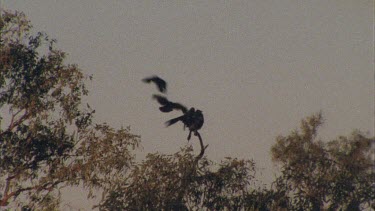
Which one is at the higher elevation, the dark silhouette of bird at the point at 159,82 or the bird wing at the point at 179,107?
the bird wing at the point at 179,107

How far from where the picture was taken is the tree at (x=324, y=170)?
31812 millimetres

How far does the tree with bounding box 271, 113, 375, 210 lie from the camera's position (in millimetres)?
31812

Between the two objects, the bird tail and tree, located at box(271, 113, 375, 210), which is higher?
tree, located at box(271, 113, 375, 210)

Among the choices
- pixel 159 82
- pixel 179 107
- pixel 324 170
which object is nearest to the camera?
pixel 159 82

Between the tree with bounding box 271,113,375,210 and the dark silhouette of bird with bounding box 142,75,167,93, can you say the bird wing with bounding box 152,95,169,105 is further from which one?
the tree with bounding box 271,113,375,210

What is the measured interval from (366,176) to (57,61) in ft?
96.5

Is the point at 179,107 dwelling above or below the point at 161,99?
above

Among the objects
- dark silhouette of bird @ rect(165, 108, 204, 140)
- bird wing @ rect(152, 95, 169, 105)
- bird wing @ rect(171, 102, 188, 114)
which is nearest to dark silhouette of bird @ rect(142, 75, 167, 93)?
bird wing @ rect(152, 95, 169, 105)

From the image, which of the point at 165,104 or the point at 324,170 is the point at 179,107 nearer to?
the point at 165,104

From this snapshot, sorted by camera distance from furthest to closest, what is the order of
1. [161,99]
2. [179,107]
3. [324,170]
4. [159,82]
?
[324,170] < [179,107] < [161,99] < [159,82]

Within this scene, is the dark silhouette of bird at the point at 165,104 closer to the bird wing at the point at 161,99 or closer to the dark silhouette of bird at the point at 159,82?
the bird wing at the point at 161,99

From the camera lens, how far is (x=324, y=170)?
111ft

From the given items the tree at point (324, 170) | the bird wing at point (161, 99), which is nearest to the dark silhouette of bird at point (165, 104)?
the bird wing at point (161, 99)

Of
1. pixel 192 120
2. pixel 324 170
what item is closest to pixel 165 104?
pixel 192 120
